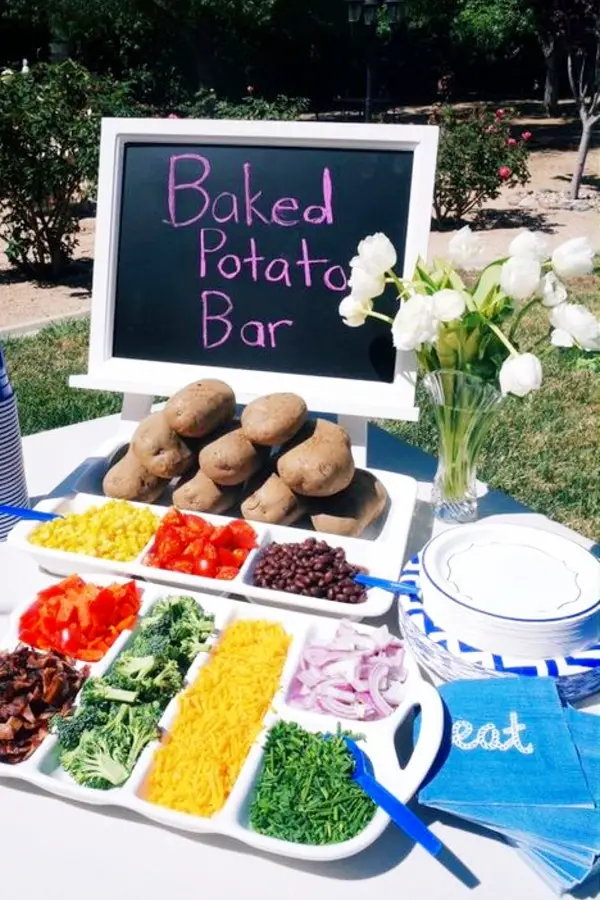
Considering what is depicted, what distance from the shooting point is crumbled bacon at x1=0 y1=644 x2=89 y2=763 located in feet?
4.02

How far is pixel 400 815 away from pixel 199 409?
0.98 metres

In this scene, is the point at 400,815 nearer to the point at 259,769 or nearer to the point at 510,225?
the point at 259,769

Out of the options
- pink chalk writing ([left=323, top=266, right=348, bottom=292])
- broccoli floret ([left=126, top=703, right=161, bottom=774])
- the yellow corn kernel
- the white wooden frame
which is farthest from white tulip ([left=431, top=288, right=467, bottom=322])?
broccoli floret ([left=126, top=703, right=161, bottom=774])

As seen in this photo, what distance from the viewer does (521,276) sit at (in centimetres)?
154

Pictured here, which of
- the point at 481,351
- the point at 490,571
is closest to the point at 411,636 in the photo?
the point at 490,571

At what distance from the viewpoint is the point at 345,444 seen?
174 centimetres

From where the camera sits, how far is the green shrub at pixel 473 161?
9773 millimetres

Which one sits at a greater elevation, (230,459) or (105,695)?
(230,459)

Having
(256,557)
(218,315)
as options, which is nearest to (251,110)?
(218,315)

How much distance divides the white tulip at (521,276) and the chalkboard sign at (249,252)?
0.36 meters

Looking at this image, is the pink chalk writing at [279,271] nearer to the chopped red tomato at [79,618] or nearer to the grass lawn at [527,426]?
the chopped red tomato at [79,618]

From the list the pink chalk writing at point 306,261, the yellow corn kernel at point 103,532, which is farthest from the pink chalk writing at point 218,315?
the yellow corn kernel at point 103,532

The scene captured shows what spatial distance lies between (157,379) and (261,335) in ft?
0.96

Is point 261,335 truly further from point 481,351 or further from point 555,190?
point 555,190
